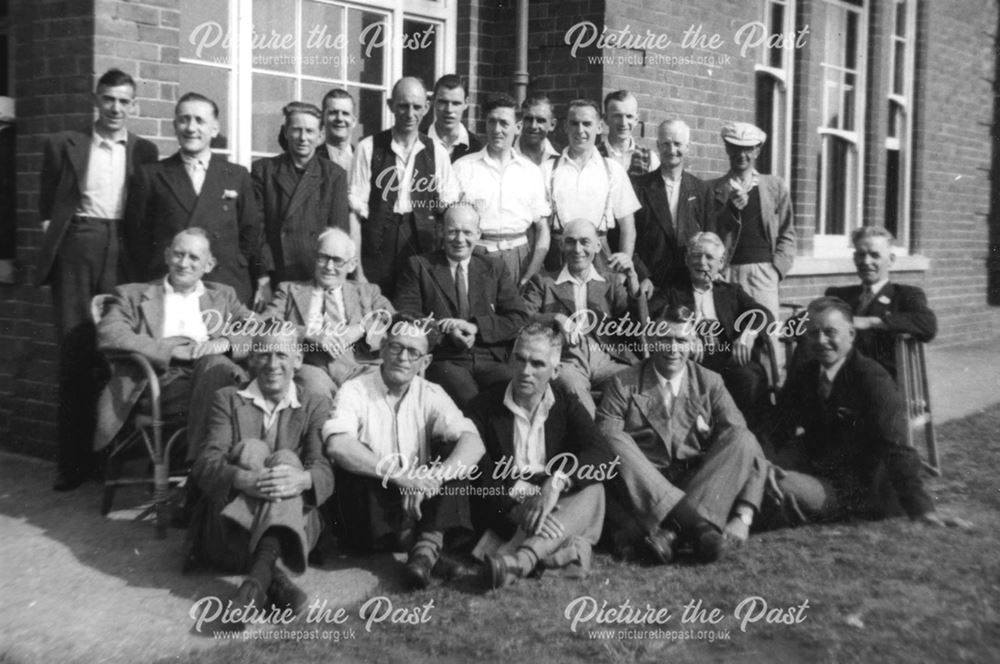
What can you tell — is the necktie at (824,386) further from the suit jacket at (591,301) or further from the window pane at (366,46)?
the window pane at (366,46)

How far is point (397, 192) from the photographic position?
274 inches

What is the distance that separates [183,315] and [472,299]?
1.47 metres

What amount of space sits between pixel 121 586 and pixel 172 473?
1.03 meters

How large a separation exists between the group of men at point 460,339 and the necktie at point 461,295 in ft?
0.04

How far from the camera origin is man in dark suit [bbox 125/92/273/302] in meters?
6.24

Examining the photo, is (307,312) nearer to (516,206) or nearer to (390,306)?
(390,306)

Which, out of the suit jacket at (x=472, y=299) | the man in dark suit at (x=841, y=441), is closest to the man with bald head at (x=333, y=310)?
the suit jacket at (x=472, y=299)

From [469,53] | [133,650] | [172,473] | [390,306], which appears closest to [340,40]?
[469,53]

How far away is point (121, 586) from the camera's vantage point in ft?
16.4

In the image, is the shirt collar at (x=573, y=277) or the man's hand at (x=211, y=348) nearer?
the man's hand at (x=211, y=348)

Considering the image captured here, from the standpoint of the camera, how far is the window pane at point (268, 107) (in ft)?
24.7

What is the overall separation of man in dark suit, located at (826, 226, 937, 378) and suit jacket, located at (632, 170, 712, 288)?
100cm

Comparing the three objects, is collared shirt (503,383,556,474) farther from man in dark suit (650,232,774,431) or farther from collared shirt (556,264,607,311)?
man in dark suit (650,232,774,431)

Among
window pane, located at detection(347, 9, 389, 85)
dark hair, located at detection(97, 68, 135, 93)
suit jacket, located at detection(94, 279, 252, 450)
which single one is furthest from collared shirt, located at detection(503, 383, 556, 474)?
window pane, located at detection(347, 9, 389, 85)
